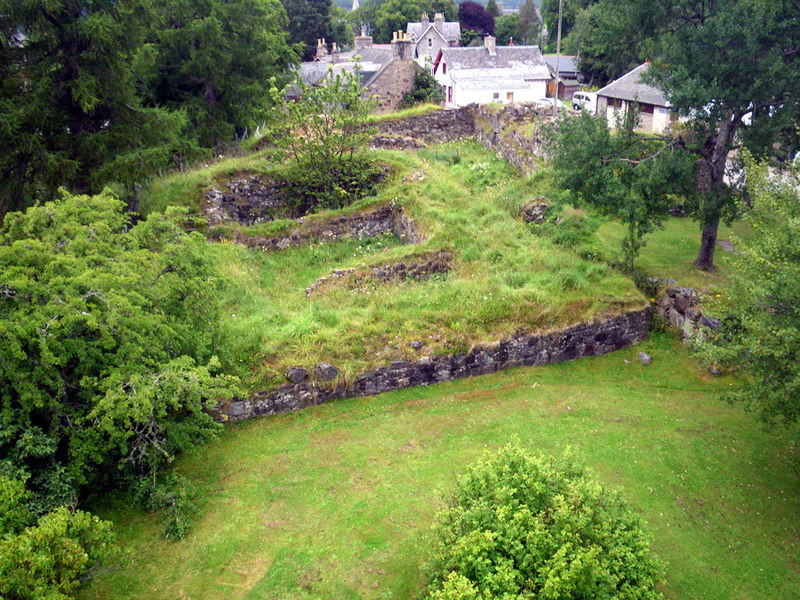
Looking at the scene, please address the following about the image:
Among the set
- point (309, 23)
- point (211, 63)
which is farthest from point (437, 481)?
point (309, 23)

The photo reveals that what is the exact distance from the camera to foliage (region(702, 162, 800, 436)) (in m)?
9.07

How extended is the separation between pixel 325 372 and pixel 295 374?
0.69 m

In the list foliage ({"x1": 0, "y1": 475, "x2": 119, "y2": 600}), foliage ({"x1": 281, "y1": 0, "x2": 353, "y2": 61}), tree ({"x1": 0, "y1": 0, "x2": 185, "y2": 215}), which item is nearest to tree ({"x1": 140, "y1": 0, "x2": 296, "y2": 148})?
tree ({"x1": 0, "y1": 0, "x2": 185, "y2": 215})

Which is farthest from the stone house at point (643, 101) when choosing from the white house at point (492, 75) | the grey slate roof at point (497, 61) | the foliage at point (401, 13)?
the foliage at point (401, 13)

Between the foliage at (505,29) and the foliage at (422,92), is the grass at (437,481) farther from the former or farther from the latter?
the foliage at (505,29)

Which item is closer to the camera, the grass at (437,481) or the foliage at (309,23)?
the grass at (437,481)

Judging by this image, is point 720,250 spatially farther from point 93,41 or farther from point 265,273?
point 93,41

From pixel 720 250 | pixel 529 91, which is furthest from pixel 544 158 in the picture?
pixel 529 91

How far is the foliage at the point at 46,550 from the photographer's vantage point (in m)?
6.85

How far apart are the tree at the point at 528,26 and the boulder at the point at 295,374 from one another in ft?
284

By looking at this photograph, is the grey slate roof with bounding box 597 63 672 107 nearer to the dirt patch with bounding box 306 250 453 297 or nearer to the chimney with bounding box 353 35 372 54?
the dirt patch with bounding box 306 250 453 297

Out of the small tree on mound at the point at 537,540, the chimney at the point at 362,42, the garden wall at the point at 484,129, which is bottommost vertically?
the small tree on mound at the point at 537,540

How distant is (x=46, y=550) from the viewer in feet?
23.7

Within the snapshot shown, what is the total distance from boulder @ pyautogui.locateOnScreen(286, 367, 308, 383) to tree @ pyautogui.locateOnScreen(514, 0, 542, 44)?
86590 millimetres
